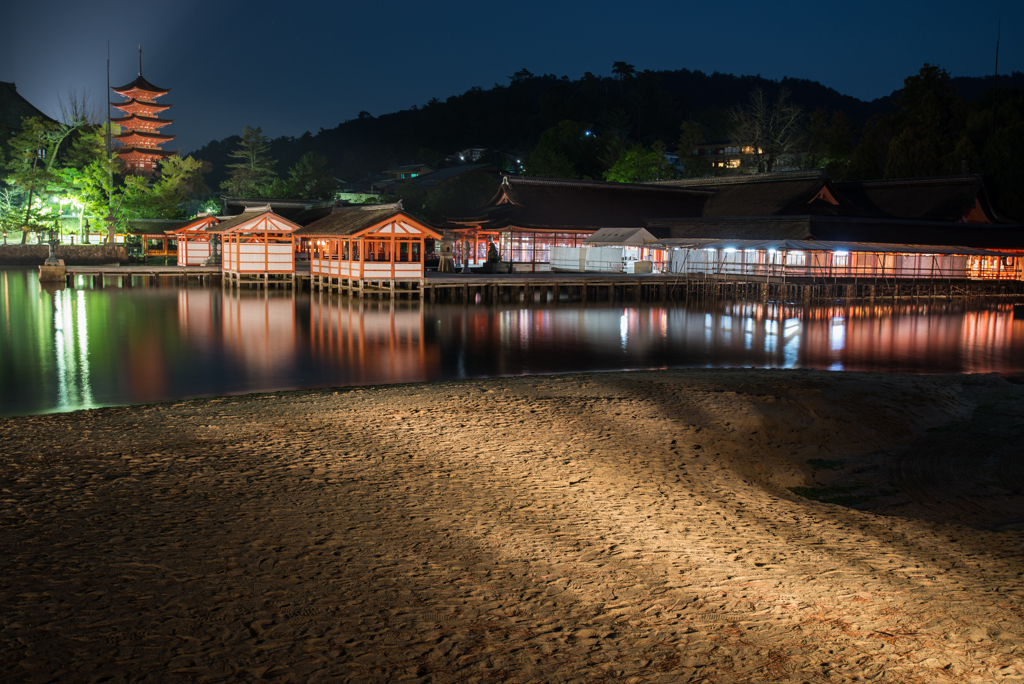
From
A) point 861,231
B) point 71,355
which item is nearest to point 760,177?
point 861,231

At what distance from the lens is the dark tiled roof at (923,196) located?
124 ft

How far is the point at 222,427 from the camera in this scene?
8.39m

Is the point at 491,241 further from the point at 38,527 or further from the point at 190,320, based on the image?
the point at 38,527

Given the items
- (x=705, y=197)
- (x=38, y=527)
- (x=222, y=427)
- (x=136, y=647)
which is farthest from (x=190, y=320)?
(x=705, y=197)

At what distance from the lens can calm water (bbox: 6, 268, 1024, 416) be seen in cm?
1228

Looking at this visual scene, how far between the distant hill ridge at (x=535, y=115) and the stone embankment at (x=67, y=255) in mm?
48176

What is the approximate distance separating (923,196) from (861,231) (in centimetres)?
740

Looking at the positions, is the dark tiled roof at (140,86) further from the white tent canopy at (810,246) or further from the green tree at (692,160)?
the white tent canopy at (810,246)

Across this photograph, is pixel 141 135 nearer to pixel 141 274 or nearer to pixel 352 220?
pixel 141 274

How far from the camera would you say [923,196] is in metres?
39.0

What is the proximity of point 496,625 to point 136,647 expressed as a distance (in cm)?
182

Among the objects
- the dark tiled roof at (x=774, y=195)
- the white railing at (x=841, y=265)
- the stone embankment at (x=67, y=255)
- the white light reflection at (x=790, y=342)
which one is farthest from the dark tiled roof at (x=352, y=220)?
the stone embankment at (x=67, y=255)

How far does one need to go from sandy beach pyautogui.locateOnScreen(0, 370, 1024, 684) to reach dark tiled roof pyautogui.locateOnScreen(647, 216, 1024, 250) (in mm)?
25821

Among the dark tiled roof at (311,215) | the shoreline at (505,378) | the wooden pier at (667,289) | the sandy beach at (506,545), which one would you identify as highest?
the dark tiled roof at (311,215)
